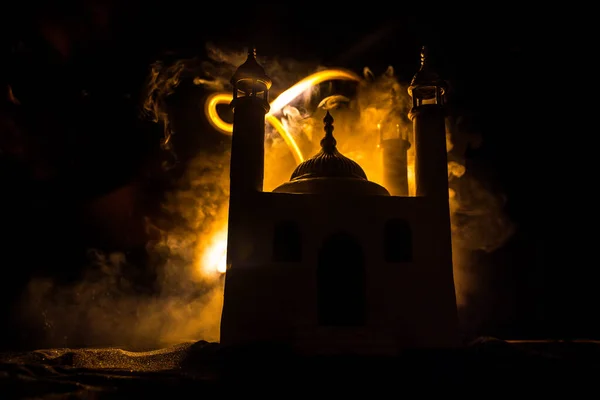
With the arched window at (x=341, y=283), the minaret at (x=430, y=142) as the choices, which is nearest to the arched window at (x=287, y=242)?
the arched window at (x=341, y=283)

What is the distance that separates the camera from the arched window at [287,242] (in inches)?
555

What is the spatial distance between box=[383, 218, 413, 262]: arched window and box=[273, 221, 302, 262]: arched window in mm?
2709

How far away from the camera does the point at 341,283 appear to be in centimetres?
1416

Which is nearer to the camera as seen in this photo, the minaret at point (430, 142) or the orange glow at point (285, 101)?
the minaret at point (430, 142)

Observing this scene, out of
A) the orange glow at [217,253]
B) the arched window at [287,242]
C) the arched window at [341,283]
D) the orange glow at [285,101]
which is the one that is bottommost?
the arched window at [341,283]

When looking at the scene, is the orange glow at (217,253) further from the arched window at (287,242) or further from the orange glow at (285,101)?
the arched window at (287,242)

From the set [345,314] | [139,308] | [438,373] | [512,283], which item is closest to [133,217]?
[139,308]

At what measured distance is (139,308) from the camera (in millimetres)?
21188

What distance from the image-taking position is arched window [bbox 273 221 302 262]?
14.1 meters

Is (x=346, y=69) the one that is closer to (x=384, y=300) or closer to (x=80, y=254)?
(x=384, y=300)

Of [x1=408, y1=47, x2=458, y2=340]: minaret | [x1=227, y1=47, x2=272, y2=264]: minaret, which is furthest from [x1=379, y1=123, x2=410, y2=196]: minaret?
[x1=227, y1=47, x2=272, y2=264]: minaret

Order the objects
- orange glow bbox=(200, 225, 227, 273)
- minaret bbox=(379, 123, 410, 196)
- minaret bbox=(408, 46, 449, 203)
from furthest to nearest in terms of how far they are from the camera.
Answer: orange glow bbox=(200, 225, 227, 273), minaret bbox=(379, 123, 410, 196), minaret bbox=(408, 46, 449, 203)

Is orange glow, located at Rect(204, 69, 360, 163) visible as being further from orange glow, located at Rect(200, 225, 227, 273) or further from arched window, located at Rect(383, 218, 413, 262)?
arched window, located at Rect(383, 218, 413, 262)

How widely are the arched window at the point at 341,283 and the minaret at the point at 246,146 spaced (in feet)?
8.59
